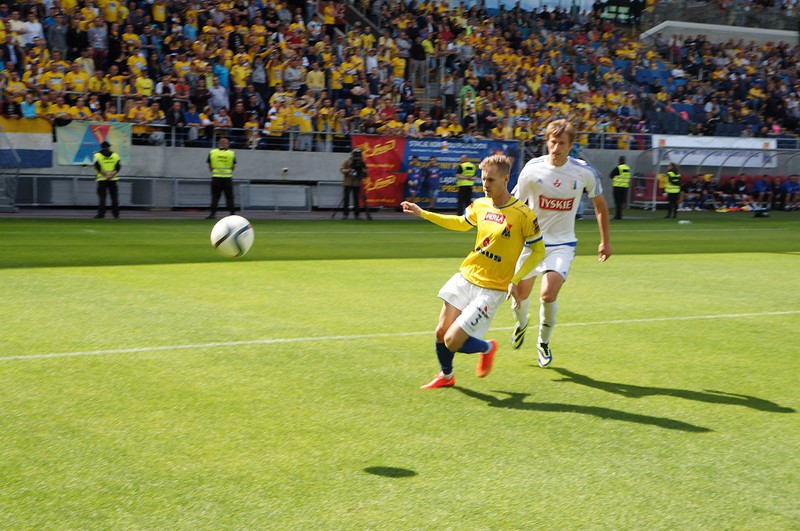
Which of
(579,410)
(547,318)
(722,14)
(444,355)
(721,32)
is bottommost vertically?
(579,410)

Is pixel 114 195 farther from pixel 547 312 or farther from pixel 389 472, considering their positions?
pixel 389 472

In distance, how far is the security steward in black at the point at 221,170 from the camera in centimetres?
2352

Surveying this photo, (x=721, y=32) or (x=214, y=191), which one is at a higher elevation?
(x=721, y=32)

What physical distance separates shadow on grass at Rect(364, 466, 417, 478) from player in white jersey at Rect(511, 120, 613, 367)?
315 centimetres

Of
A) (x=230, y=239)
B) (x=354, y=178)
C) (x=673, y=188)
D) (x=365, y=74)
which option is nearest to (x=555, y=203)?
(x=230, y=239)

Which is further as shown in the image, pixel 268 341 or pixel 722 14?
pixel 722 14

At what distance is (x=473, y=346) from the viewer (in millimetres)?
6590

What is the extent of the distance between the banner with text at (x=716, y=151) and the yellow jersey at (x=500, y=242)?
28320 millimetres

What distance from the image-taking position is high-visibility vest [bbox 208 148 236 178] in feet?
77.2

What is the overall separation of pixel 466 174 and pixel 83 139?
11.6m

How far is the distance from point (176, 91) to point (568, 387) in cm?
2208

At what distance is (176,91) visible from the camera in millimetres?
26438

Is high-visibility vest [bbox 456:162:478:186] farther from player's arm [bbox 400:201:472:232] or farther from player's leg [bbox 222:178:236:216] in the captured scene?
player's arm [bbox 400:201:472:232]

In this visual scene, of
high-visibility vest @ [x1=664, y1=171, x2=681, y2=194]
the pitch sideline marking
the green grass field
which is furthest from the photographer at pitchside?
the pitch sideline marking
